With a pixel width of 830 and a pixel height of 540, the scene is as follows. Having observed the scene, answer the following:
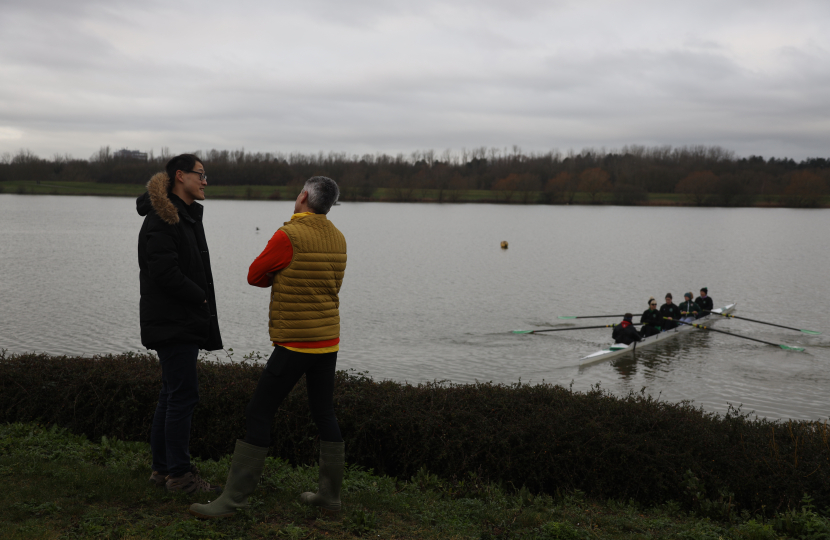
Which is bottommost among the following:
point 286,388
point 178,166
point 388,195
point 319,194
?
point 286,388

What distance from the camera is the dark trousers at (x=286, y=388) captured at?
14.5 ft

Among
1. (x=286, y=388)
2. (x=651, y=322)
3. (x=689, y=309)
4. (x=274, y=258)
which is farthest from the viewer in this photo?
(x=689, y=309)

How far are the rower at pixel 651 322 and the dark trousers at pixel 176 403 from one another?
17.3m

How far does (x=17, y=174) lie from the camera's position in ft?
443

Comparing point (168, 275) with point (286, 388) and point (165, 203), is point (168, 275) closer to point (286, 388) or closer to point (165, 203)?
point (165, 203)

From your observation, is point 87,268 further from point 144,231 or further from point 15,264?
point 144,231

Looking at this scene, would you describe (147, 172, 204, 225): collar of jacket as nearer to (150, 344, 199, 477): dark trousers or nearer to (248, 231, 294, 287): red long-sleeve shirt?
(248, 231, 294, 287): red long-sleeve shirt

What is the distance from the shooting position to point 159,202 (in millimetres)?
4633

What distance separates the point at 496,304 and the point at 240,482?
69.5 feet

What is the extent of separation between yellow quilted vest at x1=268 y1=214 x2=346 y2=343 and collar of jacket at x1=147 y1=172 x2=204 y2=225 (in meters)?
0.92

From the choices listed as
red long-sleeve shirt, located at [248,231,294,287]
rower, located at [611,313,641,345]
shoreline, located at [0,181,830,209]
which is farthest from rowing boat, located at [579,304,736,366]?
shoreline, located at [0,181,830,209]

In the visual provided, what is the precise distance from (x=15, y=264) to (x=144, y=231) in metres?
32.0

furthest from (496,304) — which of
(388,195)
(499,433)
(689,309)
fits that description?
(388,195)

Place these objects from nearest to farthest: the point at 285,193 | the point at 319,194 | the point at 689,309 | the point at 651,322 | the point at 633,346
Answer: the point at 319,194
the point at 633,346
the point at 651,322
the point at 689,309
the point at 285,193
